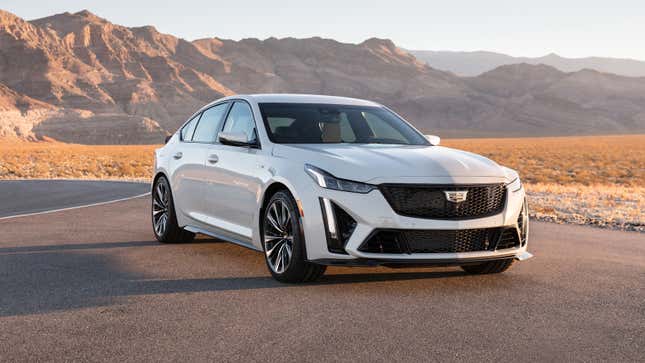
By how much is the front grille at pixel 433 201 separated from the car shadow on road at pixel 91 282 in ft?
3.22

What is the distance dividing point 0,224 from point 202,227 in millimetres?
4988

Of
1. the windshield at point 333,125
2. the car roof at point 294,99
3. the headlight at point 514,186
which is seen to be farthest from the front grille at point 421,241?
the car roof at point 294,99

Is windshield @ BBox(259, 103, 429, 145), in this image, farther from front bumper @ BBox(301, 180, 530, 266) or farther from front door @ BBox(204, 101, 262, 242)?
front bumper @ BBox(301, 180, 530, 266)

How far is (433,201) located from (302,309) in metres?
1.43

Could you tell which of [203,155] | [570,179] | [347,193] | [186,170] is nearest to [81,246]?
[186,170]

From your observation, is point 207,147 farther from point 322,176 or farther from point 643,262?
point 643,262

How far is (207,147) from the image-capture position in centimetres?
909

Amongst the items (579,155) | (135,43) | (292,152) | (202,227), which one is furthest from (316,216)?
(135,43)

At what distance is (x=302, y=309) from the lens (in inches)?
249

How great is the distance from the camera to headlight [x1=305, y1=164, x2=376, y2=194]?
268 inches

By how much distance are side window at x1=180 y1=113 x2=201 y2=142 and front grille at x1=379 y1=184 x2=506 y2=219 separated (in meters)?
3.75

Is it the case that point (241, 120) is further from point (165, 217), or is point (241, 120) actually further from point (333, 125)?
point (165, 217)

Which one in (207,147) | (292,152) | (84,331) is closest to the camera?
(84,331)

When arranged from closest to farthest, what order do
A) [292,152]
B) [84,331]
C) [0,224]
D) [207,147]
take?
[84,331] < [292,152] < [207,147] < [0,224]
